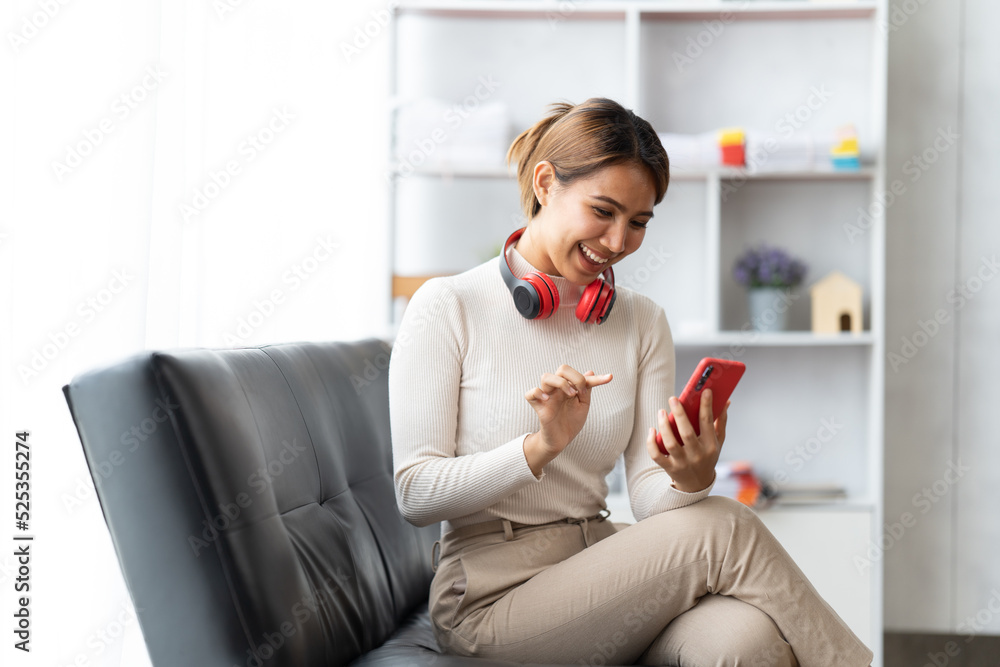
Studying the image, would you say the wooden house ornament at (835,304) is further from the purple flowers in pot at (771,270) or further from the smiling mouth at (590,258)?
the smiling mouth at (590,258)

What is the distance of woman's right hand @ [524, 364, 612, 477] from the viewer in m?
1.13

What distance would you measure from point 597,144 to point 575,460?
52cm

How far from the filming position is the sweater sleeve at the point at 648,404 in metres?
1.38

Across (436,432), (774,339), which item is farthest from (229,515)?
(774,339)

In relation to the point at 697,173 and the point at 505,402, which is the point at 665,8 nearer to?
the point at 697,173

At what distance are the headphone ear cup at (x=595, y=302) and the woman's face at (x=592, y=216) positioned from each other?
19mm

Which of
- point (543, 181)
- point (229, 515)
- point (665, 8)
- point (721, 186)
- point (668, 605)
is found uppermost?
point (665, 8)

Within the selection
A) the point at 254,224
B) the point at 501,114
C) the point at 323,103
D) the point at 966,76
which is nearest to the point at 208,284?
the point at 254,224

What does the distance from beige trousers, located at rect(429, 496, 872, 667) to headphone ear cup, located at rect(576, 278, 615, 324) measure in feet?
1.21

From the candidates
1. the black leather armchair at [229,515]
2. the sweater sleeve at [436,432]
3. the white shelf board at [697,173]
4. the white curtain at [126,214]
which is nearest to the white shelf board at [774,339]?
the white shelf board at [697,173]

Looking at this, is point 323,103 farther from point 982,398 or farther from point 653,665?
point 982,398

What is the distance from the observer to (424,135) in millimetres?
2525

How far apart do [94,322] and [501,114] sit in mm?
1656

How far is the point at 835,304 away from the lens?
257 cm
